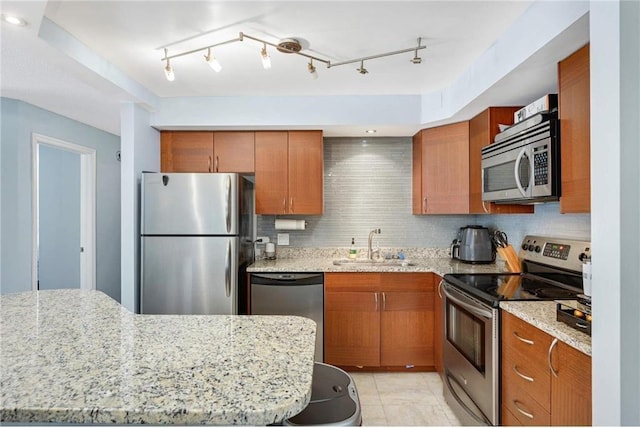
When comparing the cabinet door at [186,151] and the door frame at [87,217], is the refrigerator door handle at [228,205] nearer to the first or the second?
the cabinet door at [186,151]

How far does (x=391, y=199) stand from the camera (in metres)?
3.43

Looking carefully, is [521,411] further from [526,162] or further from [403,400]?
[526,162]

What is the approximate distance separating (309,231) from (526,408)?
2263 mm

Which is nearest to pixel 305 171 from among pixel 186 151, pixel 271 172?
pixel 271 172

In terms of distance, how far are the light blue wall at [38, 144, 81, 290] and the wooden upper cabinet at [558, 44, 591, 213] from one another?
14.9ft

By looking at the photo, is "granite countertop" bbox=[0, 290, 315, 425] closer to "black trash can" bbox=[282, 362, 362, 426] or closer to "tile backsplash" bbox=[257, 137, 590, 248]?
"black trash can" bbox=[282, 362, 362, 426]

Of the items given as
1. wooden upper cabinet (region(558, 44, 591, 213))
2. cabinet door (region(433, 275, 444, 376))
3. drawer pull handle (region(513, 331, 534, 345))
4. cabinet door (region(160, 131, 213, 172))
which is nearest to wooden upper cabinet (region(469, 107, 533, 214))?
cabinet door (region(433, 275, 444, 376))

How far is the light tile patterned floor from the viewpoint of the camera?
2240mm

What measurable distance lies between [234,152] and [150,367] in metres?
2.42

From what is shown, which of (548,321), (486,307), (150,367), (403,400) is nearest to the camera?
(150,367)

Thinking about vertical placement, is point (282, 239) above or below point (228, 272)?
above

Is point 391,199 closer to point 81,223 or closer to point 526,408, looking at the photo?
point 526,408

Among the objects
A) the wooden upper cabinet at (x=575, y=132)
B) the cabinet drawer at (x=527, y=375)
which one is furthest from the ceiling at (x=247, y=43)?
the cabinet drawer at (x=527, y=375)

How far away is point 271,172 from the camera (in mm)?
3082
